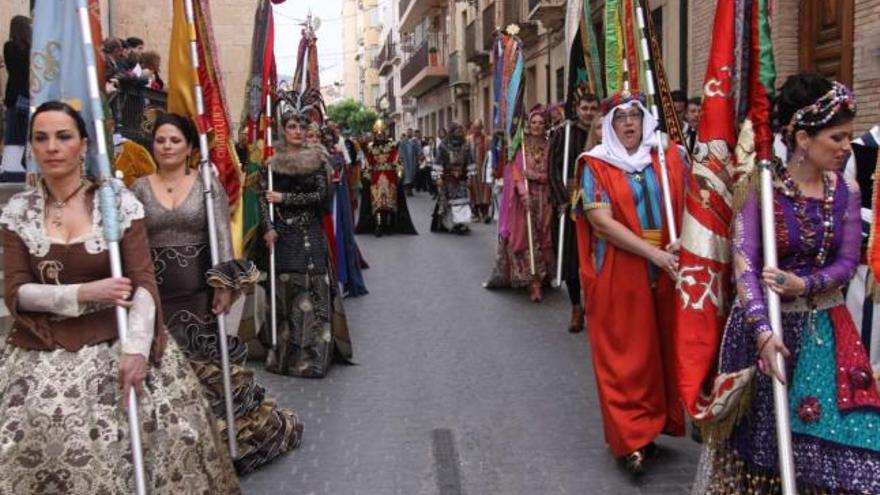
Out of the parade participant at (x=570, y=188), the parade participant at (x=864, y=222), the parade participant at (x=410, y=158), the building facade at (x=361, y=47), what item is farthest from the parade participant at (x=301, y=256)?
the building facade at (x=361, y=47)

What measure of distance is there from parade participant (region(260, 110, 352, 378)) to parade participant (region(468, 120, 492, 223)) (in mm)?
11386

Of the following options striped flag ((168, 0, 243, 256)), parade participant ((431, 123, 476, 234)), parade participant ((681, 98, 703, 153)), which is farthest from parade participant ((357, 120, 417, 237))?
striped flag ((168, 0, 243, 256))

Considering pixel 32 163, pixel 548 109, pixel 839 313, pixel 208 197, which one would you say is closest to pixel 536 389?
pixel 208 197

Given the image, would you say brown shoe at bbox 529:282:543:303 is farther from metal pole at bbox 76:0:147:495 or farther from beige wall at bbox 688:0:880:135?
metal pole at bbox 76:0:147:495

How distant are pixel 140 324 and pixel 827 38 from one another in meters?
8.70

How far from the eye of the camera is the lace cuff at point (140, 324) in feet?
10.8

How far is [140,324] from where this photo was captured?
3322 millimetres

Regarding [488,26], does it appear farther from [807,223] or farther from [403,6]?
[807,223]

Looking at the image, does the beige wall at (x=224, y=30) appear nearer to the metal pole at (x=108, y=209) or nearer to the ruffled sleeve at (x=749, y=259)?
the metal pole at (x=108, y=209)

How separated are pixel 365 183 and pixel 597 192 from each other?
12.4 meters

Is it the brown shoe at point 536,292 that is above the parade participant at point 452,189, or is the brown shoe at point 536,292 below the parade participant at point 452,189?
below

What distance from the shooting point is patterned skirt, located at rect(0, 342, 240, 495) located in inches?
126

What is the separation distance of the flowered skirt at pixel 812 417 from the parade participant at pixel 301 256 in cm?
386

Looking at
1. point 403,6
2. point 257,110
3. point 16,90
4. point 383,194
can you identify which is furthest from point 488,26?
point 257,110
